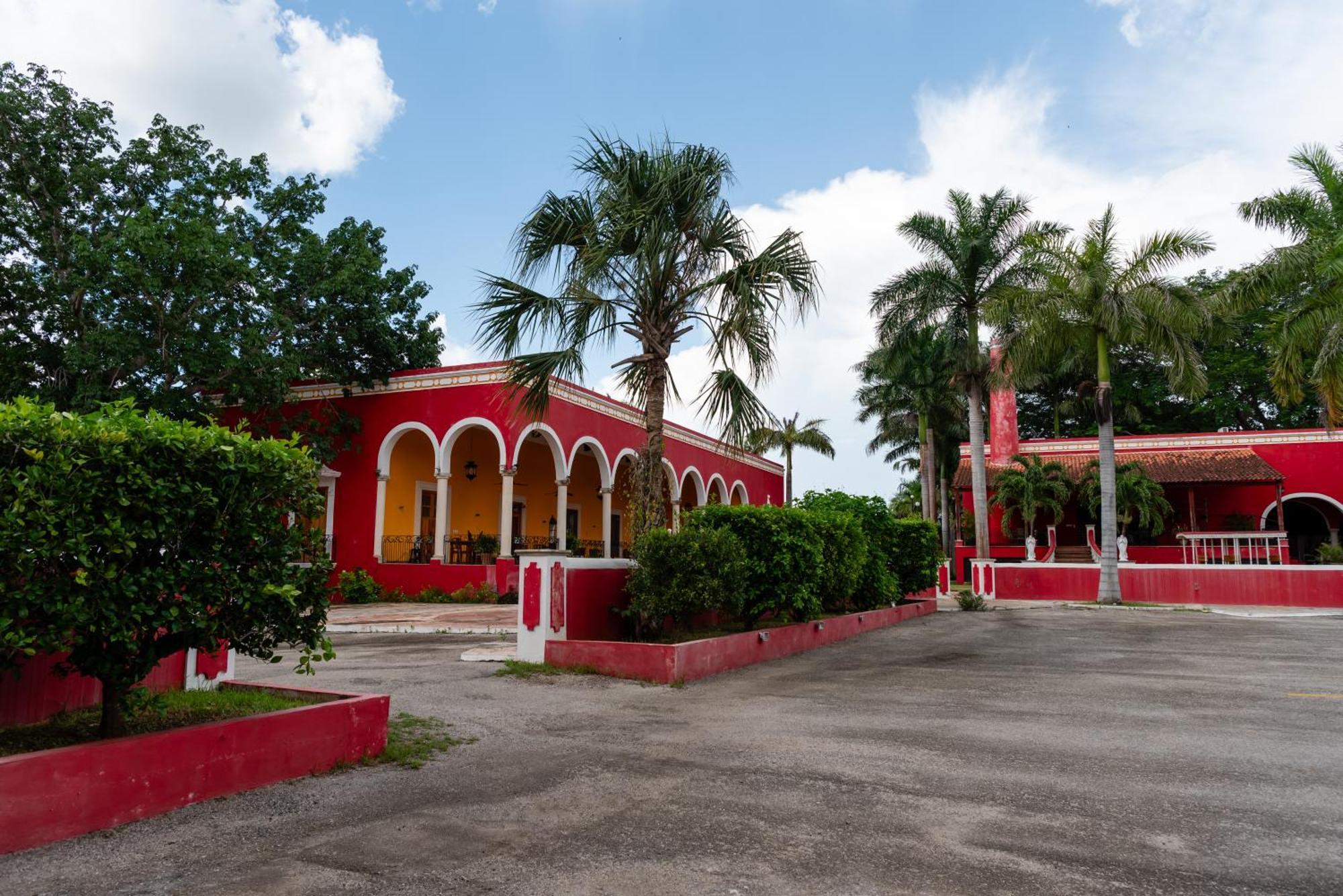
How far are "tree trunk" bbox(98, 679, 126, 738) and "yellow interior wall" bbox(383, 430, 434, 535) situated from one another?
1616 centimetres

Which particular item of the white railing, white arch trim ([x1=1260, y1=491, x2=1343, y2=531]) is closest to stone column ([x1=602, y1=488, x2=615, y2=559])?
the white railing

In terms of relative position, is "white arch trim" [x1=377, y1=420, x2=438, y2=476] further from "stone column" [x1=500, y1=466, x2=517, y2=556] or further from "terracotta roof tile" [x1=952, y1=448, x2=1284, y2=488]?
"terracotta roof tile" [x1=952, y1=448, x2=1284, y2=488]

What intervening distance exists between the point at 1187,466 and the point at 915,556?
54.3 feet

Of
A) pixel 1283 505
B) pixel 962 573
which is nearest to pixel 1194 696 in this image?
pixel 962 573

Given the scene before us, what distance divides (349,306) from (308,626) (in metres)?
16.3

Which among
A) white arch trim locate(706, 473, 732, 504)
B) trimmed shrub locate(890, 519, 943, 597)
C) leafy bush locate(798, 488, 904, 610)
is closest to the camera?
leafy bush locate(798, 488, 904, 610)

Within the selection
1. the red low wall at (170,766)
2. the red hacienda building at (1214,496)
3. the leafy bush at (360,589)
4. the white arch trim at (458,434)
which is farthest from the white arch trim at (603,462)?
the red low wall at (170,766)

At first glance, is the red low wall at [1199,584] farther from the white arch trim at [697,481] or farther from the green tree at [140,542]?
the green tree at [140,542]

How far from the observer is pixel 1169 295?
1956cm

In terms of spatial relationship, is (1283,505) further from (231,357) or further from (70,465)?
(70,465)

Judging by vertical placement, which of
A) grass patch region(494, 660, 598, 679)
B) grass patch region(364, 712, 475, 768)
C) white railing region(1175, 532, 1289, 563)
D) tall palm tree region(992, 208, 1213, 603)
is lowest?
grass patch region(494, 660, 598, 679)

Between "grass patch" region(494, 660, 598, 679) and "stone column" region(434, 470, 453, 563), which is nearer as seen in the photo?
"grass patch" region(494, 660, 598, 679)

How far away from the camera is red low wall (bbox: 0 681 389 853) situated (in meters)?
3.42

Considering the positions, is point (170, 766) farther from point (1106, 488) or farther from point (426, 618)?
point (1106, 488)
